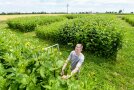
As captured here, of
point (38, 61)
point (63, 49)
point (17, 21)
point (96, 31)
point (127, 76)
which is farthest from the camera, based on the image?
point (17, 21)

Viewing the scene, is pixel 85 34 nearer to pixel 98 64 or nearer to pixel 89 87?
pixel 98 64

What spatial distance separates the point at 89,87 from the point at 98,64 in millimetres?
11311


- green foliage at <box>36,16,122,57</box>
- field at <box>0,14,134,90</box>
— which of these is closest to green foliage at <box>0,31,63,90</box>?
field at <box>0,14,134,90</box>

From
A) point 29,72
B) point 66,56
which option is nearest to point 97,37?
point 66,56

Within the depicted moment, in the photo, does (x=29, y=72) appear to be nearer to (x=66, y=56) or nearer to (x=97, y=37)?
(x=97, y=37)

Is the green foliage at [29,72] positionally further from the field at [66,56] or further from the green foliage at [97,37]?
the green foliage at [97,37]

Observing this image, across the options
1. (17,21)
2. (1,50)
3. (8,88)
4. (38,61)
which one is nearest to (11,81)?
(8,88)

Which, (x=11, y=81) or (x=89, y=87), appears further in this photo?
(x=89, y=87)

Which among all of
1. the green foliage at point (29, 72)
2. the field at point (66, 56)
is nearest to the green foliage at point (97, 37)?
the field at point (66, 56)

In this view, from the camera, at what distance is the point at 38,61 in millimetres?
3346

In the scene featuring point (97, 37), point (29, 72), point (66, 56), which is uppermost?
point (29, 72)

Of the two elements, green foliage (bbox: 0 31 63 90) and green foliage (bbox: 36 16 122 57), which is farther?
green foliage (bbox: 36 16 122 57)

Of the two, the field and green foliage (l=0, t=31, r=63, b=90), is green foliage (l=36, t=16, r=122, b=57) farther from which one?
green foliage (l=0, t=31, r=63, b=90)

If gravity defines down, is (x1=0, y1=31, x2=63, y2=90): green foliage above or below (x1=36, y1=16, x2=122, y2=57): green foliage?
above
